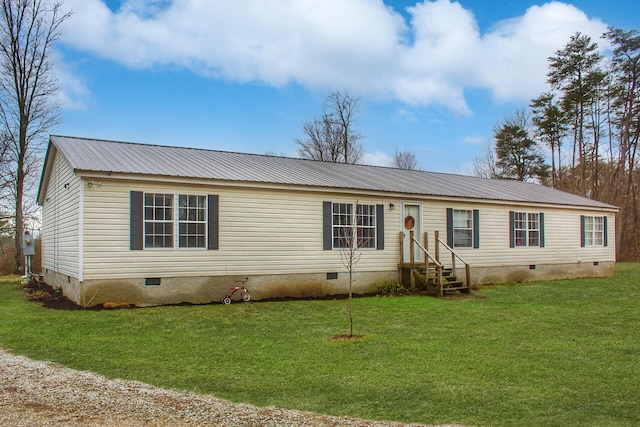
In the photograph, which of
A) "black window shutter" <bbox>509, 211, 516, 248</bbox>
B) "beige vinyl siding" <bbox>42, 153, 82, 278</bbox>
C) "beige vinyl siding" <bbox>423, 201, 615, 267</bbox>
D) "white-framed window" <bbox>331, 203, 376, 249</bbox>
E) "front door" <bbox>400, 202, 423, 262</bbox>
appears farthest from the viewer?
"black window shutter" <bbox>509, 211, 516, 248</bbox>

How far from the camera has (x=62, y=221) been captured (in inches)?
547

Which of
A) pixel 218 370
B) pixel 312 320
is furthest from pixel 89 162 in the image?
pixel 218 370

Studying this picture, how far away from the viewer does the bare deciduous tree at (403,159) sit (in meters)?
43.8

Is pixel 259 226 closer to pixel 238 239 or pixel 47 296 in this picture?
pixel 238 239

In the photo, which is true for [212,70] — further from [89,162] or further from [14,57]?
[14,57]

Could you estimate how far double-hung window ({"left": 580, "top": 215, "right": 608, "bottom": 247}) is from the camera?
67.2ft

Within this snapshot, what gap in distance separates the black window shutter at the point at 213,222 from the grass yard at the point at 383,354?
1470 mm

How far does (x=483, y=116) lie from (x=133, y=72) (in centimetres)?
2789

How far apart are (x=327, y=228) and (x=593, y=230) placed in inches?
512

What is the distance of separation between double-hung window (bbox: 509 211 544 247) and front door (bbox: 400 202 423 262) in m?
4.15

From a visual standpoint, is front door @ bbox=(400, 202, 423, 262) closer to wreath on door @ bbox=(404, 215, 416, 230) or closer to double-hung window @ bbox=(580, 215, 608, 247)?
wreath on door @ bbox=(404, 215, 416, 230)

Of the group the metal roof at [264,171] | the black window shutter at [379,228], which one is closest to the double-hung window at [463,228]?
the metal roof at [264,171]

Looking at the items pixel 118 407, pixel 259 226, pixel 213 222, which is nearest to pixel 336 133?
pixel 259 226

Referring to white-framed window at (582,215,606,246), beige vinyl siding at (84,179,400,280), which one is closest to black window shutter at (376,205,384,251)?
beige vinyl siding at (84,179,400,280)
